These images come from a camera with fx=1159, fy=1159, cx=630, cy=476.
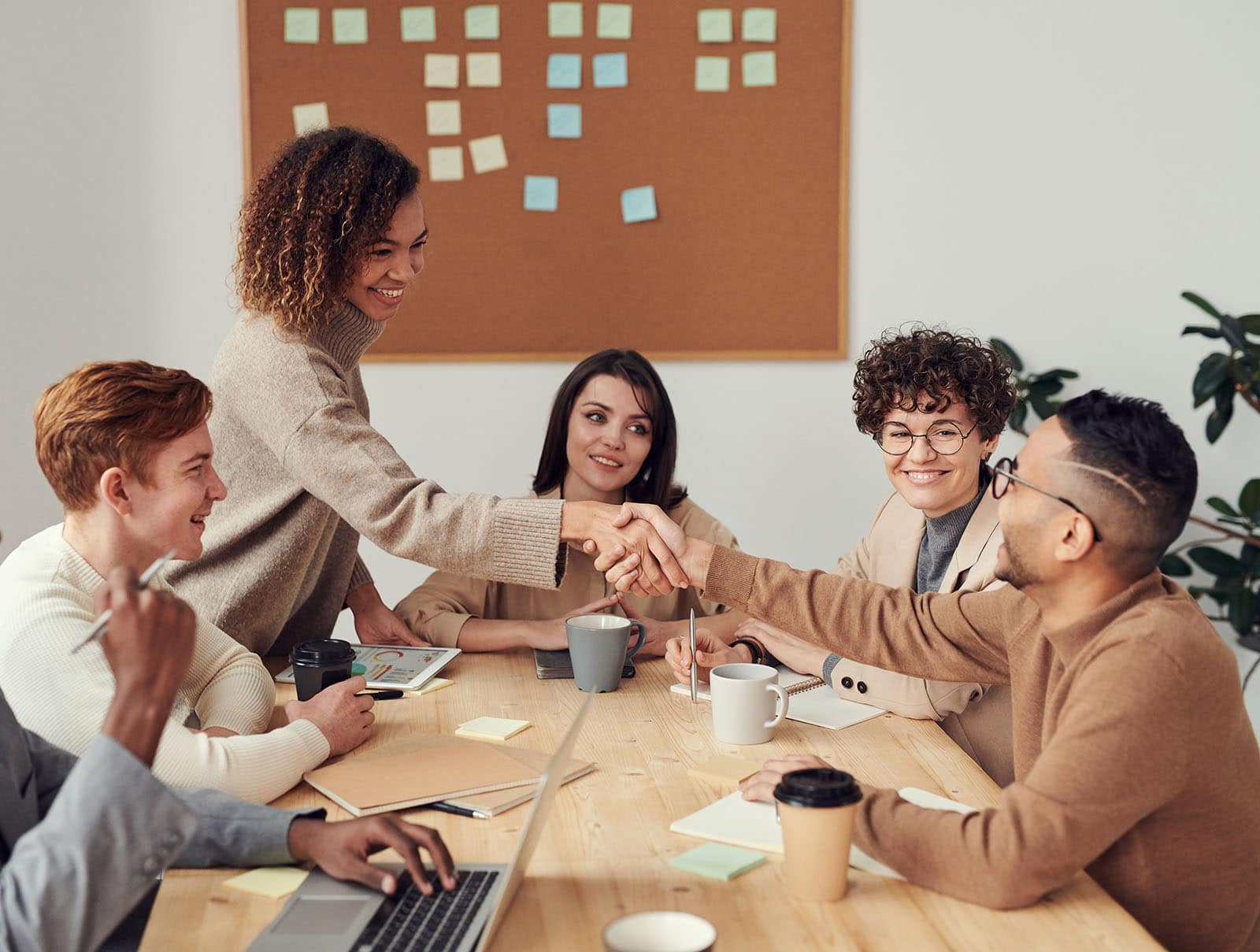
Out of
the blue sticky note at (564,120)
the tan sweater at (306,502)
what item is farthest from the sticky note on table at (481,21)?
the tan sweater at (306,502)

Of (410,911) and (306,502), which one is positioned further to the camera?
(306,502)

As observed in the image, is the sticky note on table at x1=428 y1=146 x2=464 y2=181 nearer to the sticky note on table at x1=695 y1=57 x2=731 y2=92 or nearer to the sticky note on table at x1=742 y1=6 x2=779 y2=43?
the sticky note on table at x1=695 y1=57 x2=731 y2=92

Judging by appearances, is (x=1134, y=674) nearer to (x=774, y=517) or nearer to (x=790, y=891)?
(x=790, y=891)

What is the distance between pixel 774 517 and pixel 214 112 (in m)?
1.86

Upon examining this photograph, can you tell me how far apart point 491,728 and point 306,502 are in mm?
543

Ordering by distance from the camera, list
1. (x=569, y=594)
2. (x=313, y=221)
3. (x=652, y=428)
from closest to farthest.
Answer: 1. (x=313, y=221)
2. (x=569, y=594)
3. (x=652, y=428)

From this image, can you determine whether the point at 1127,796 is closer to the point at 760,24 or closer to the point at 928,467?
the point at 928,467

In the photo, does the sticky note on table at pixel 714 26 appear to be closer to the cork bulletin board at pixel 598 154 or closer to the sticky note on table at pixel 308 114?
the cork bulletin board at pixel 598 154

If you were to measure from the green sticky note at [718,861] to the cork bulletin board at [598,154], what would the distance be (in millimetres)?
2118

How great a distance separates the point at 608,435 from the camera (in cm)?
243

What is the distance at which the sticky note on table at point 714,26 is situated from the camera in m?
3.06

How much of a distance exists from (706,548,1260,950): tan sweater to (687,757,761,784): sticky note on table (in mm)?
249

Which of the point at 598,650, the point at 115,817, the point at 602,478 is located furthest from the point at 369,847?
the point at 602,478

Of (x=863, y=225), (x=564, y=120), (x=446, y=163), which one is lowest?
(x=863, y=225)
